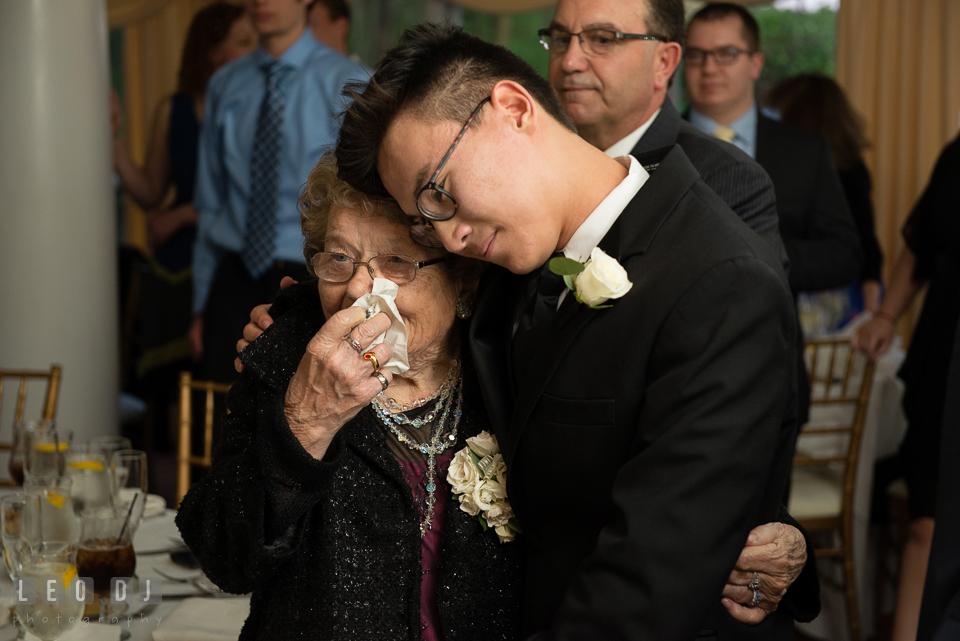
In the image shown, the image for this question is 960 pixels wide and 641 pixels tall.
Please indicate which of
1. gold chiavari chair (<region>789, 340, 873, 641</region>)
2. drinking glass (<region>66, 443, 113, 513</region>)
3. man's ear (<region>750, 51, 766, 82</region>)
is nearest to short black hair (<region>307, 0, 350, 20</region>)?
man's ear (<region>750, 51, 766, 82</region>)

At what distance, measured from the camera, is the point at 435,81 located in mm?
1290

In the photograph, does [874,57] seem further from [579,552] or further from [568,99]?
[579,552]

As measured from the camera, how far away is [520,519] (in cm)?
144

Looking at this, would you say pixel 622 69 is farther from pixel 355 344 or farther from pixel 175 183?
pixel 175 183

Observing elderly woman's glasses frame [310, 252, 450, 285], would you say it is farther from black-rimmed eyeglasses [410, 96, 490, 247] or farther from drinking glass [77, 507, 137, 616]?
drinking glass [77, 507, 137, 616]

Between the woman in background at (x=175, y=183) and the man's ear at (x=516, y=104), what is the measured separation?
3.50 metres

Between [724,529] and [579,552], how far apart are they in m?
0.26

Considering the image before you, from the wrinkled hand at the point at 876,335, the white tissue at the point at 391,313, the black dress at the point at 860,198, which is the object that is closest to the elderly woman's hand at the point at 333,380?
the white tissue at the point at 391,313

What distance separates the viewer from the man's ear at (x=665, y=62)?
2172 millimetres

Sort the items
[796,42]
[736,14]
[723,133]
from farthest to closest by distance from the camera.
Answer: [796,42]
[736,14]
[723,133]

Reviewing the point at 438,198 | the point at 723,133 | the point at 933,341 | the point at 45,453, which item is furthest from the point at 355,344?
the point at 933,341

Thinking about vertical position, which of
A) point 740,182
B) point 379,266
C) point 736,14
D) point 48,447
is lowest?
point 48,447

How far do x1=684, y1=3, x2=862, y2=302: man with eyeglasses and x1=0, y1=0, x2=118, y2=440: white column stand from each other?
232cm

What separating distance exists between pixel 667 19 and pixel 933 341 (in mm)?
1712
